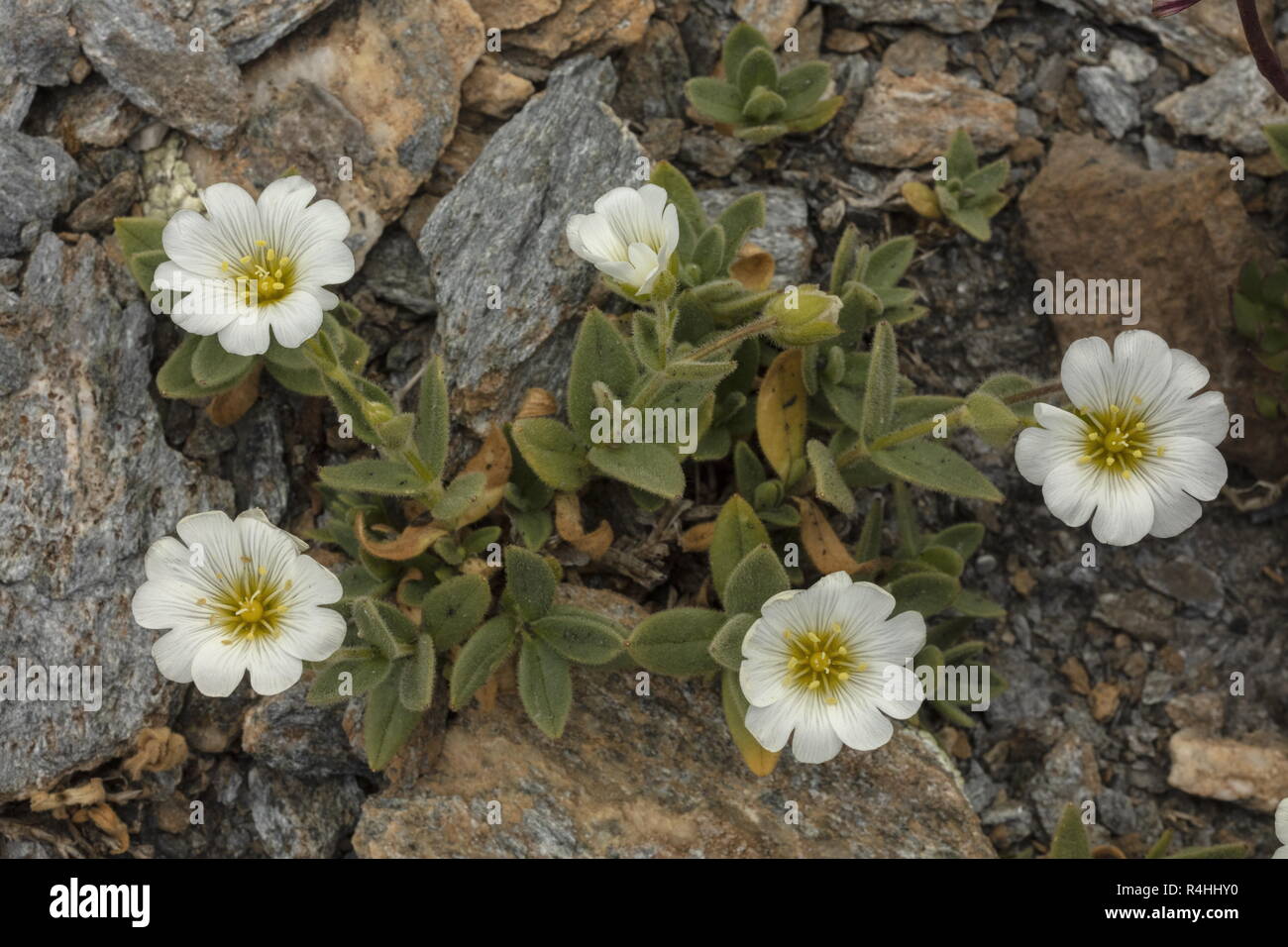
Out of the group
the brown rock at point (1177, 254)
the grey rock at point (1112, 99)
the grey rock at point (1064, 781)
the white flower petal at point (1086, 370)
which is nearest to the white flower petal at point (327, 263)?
the white flower petal at point (1086, 370)

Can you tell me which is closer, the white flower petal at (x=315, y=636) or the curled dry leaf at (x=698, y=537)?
the white flower petal at (x=315, y=636)

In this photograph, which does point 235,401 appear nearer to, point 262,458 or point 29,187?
point 262,458

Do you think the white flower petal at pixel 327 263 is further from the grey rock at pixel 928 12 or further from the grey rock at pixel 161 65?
the grey rock at pixel 928 12

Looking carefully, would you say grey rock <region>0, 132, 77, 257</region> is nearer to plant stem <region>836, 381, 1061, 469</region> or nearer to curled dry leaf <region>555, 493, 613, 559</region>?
curled dry leaf <region>555, 493, 613, 559</region>

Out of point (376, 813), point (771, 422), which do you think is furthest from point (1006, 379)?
point (376, 813)

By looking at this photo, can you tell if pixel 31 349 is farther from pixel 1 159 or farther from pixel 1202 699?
pixel 1202 699

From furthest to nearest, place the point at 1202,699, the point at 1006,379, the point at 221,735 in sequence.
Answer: the point at 1202,699 < the point at 221,735 < the point at 1006,379
